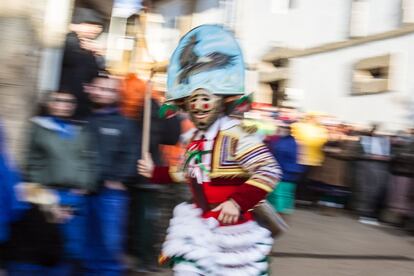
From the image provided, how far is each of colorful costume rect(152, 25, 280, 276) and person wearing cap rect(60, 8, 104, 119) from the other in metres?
2.08

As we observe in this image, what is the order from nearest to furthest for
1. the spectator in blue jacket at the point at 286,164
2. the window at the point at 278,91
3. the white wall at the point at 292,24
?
1. the spectator in blue jacket at the point at 286,164
2. the white wall at the point at 292,24
3. the window at the point at 278,91

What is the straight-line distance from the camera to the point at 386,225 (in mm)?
9664

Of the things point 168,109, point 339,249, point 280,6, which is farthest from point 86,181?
point 280,6

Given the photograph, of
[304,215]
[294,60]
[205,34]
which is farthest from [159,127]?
[294,60]

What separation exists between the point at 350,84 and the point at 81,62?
1041 centimetres

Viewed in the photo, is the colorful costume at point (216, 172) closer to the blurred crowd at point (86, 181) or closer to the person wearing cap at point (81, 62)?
the blurred crowd at point (86, 181)

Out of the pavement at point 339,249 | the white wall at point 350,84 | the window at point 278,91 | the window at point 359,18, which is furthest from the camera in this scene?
the window at point 278,91

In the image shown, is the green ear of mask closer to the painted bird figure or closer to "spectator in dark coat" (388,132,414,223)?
the painted bird figure

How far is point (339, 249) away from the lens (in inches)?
302

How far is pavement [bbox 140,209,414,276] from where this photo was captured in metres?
6.59

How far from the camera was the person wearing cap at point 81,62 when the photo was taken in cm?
509

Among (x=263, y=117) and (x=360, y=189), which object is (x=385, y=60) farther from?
(x=263, y=117)

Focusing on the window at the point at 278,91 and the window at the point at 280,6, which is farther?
the window at the point at 280,6

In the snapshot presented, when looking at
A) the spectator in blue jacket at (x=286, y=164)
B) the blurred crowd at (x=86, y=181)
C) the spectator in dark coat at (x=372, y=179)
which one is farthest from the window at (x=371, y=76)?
the blurred crowd at (x=86, y=181)
